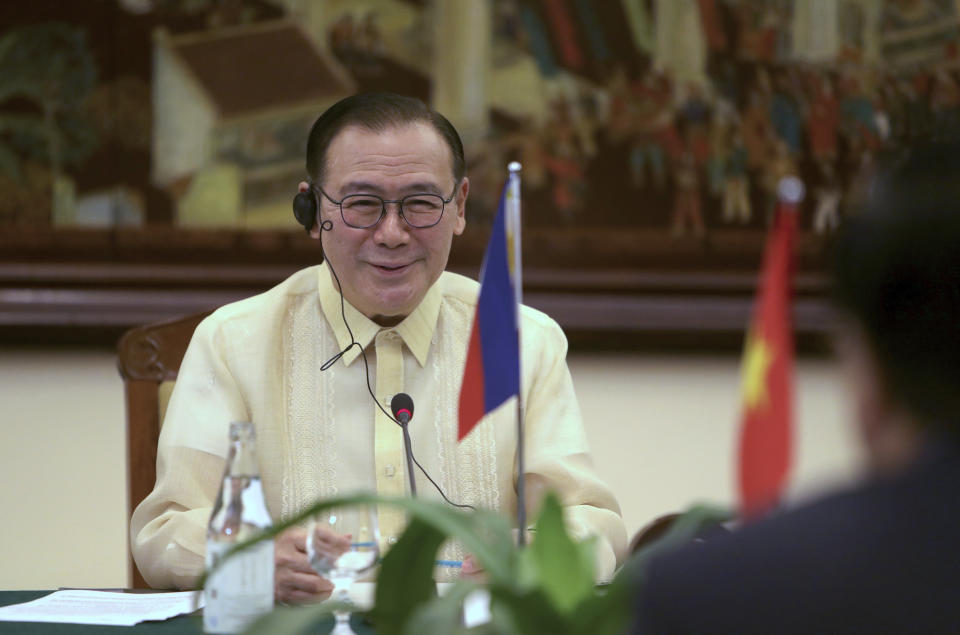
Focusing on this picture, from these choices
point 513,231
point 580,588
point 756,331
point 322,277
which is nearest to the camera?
point 756,331

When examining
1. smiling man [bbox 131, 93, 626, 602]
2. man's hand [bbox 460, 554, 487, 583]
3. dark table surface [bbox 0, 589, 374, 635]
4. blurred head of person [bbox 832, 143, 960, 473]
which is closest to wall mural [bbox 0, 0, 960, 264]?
smiling man [bbox 131, 93, 626, 602]

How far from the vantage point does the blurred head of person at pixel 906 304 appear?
0.77 m

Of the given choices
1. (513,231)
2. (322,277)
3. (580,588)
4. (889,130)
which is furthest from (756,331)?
(889,130)

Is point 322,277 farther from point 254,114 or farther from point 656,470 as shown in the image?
point 656,470

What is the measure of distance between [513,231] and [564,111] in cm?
237

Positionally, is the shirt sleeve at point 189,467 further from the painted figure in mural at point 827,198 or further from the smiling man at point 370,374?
the painted figure in mural at point 827,198

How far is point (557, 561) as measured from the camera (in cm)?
110

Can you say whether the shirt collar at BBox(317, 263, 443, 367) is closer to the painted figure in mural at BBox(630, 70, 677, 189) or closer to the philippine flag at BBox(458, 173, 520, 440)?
the philippine flag at BBox(458, 173, 520, 440)

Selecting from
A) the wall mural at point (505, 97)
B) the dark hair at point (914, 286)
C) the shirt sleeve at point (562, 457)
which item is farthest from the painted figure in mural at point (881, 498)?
the wall mural at point (505, 97)

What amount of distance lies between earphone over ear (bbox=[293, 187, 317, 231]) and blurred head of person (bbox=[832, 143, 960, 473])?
175 cm

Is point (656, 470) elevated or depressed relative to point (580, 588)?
depressed

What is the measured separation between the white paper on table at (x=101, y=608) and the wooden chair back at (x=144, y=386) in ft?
1.89

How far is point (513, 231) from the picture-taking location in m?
1.45

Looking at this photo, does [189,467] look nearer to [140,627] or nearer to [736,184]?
[140,627]
